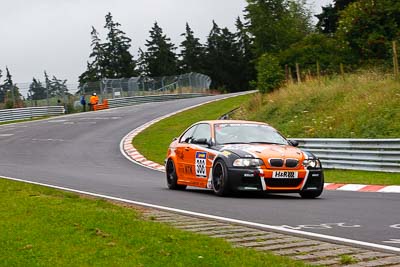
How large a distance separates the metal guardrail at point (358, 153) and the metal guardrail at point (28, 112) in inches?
1424

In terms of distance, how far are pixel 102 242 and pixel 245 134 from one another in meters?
6.85

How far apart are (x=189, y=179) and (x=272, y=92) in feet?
69.8

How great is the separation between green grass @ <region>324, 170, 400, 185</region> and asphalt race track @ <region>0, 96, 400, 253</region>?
87.3 inches

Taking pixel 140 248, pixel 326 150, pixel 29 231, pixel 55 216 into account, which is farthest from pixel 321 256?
pixel 326 150

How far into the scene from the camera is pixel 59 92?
59.0m

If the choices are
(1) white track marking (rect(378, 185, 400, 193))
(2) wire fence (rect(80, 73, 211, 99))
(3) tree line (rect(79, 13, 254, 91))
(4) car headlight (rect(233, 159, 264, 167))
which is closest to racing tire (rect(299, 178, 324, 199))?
(4) car headlight (rect(233, 159, 264, 167))

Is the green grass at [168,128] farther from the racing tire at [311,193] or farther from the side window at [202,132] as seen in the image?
the racing tire at [311,193]

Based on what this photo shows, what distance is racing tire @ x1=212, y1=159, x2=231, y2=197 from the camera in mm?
12680

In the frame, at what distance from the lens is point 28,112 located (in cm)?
5509

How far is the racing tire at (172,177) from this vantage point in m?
14.9

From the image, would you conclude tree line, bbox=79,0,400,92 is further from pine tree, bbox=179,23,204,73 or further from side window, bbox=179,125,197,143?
Answer: side window, bbox=179,125,197,143

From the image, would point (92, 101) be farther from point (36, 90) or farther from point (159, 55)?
point (159, 55)

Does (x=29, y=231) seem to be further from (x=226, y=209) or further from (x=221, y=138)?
(x=221, y=138)

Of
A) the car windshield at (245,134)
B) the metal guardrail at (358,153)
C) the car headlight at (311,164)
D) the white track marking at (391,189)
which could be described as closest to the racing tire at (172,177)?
the car windshield at (245,134)
